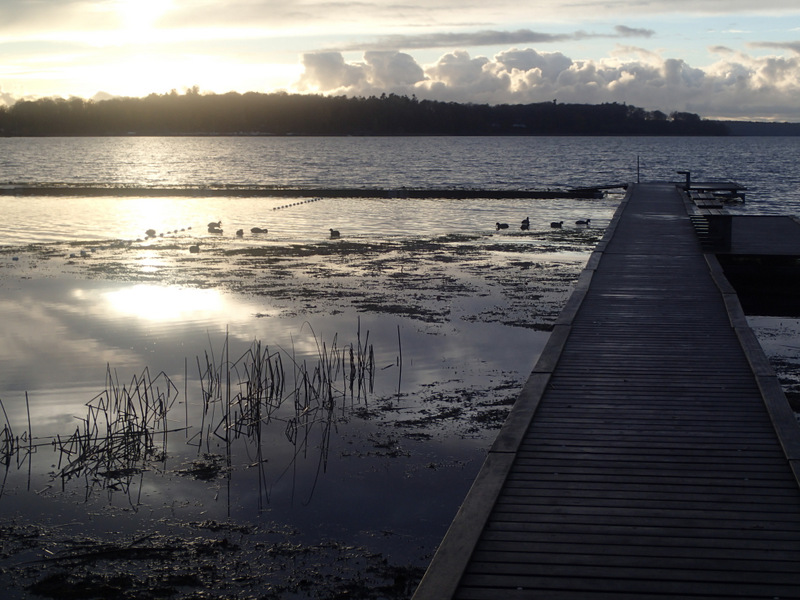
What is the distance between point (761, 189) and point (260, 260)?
40819mm

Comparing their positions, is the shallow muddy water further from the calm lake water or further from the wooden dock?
the wooden dock

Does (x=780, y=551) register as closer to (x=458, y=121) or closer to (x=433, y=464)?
(x=433, y=464)

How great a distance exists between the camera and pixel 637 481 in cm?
544

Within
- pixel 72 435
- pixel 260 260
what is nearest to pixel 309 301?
pixel 260 260

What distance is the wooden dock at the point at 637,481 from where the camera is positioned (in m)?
4.30

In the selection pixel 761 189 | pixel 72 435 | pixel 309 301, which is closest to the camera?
pixel 72 435

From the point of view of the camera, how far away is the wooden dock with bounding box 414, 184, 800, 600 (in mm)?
4305

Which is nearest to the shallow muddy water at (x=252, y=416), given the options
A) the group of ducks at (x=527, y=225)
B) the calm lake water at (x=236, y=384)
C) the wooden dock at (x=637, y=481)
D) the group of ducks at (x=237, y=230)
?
the calm lake water at (x=236, y=384)

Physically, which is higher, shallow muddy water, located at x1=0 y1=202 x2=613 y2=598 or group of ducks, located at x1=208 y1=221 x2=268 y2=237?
group of ducks, located at x1=208 y1=221 x2=268 y2=237

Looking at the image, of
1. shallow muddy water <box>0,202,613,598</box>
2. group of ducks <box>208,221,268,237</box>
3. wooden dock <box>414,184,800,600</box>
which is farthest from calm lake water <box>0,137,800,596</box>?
wooden dock <box>414,184,800,600</box>

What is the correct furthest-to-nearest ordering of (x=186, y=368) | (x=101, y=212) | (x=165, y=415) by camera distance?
(x=101, y=212) < (x=186, y=368) < (x=165, y=415)

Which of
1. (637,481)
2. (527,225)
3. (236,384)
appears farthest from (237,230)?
(637,481)

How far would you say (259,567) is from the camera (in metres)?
5.76

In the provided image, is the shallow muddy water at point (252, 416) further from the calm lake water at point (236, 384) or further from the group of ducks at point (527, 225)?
the group of ducks at point (527, 225)
